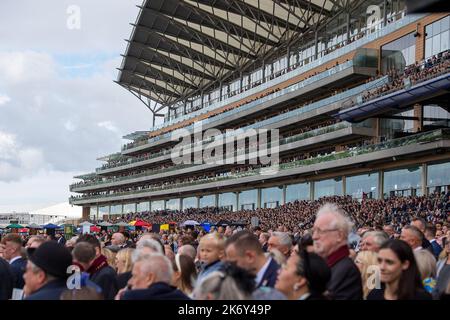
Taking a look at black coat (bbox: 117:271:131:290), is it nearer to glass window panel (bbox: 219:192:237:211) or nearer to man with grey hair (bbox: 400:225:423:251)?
man with grey hair (bbox: 400:225:423:251)

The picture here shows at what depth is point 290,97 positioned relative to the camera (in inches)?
2467

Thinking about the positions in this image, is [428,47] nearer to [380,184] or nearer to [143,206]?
[380,184]

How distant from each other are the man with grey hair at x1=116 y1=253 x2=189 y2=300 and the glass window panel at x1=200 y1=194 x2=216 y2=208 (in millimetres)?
73570

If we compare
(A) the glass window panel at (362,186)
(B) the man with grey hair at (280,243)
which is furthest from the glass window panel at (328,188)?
(B) the man with grey hair at (280,243)

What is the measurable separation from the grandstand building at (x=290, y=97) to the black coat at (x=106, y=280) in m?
29.6

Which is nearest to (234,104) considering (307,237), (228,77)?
(228,77)

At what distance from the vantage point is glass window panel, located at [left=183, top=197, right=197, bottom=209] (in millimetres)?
84606

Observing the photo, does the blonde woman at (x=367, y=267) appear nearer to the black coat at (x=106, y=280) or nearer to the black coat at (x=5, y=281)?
the black coat at (x=106, y=280)

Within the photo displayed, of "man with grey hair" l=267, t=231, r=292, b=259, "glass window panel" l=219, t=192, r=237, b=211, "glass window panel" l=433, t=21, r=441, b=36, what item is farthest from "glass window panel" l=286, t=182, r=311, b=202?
"man with grey hair" l=267, t=231, r=292, b=259

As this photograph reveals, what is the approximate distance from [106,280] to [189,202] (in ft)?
256

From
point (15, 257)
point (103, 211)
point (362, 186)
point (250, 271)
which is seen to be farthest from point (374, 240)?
point (103, 211)

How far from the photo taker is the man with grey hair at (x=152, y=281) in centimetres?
548

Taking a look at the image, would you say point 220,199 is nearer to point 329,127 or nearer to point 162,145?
point 162,145
